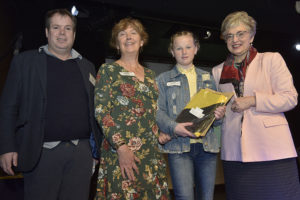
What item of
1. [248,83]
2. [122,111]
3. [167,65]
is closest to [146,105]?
[122,111]

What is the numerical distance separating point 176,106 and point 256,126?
59 cm

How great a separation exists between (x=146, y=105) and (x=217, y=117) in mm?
506

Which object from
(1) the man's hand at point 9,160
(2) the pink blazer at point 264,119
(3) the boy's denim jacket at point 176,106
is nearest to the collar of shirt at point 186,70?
(3) the boy's denim jacket at point 176,106

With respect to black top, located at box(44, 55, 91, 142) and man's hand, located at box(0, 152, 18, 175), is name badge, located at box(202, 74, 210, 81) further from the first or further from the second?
man's hand, located at box(0, 152, 18, 175)

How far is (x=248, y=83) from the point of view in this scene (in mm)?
1826

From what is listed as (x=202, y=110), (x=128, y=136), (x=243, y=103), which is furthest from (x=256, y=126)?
(x=128, y=136)

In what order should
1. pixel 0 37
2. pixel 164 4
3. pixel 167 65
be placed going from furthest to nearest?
pixel 167 65
pixel 164 4
pixel 0 37

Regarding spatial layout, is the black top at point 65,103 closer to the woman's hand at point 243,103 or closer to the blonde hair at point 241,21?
the woman's hand at point 243,103

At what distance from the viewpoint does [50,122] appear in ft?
5.61

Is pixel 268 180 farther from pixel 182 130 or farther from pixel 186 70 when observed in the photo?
pixel 186 70

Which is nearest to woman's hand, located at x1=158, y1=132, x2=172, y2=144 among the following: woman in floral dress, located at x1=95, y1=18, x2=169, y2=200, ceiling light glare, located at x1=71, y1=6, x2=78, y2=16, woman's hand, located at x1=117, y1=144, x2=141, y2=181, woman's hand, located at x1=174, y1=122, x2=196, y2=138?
woman in floral dress, located at x1=95, y1=18, x2=169, y2=200

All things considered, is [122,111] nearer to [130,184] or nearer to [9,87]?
[130,184]

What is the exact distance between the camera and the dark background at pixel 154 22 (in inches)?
137

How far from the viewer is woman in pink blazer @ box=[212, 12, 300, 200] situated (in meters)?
1.69
